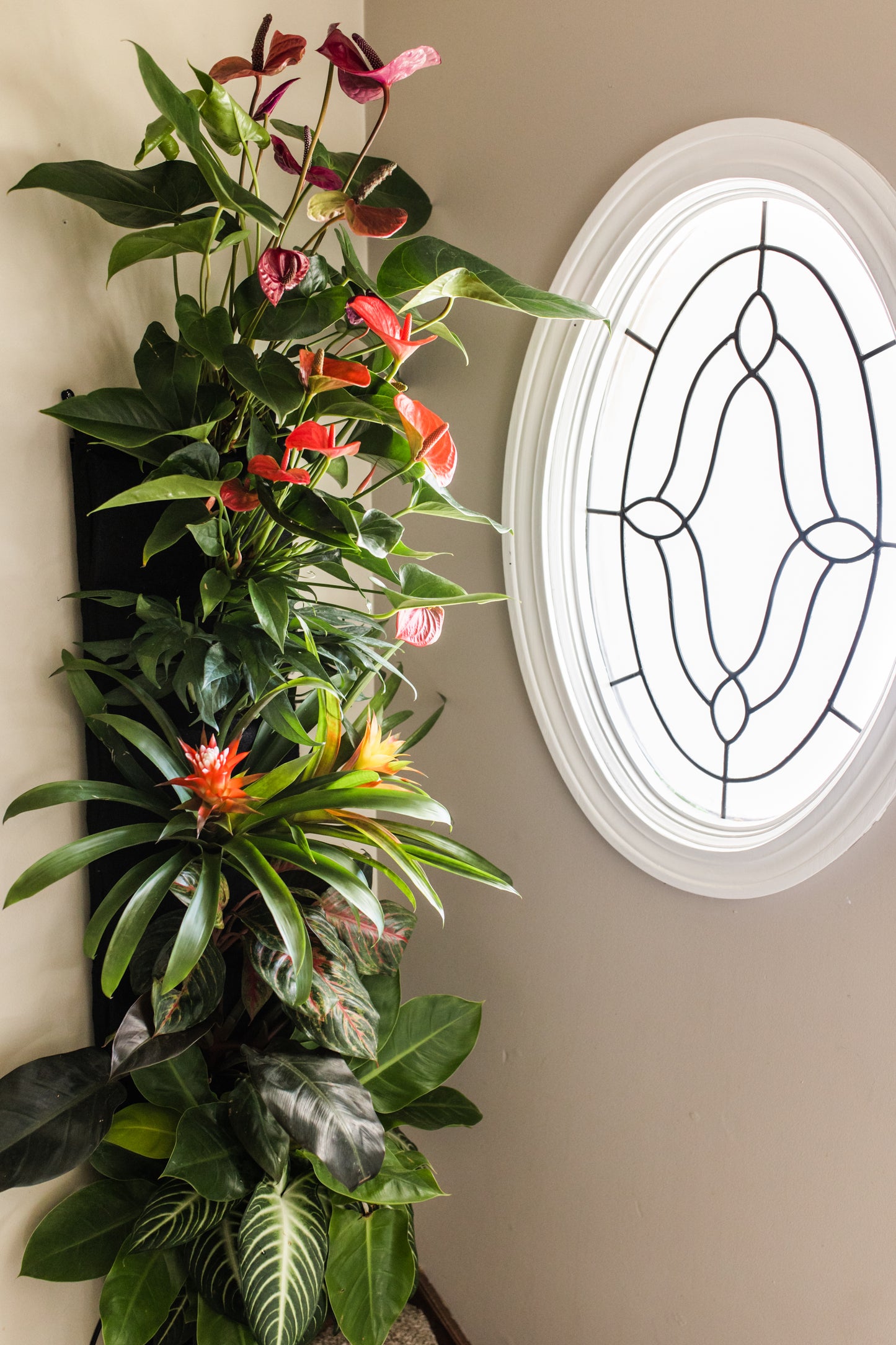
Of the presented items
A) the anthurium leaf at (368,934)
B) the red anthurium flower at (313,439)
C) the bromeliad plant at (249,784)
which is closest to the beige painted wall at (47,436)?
the bromeliad plant at (249,784)

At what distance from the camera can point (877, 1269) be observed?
1.14m

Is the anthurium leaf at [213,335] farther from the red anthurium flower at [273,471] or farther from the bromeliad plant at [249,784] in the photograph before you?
the red anthurium flower at [273,471]

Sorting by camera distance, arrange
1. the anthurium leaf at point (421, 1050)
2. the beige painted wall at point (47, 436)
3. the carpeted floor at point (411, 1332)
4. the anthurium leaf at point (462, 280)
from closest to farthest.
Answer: the anthurium leaf at point (462, 280)
the beige painted wall at point (47, 436)
the anthurium leaf at point (421, 1050)
the carpeted floor at point (411, 1332)

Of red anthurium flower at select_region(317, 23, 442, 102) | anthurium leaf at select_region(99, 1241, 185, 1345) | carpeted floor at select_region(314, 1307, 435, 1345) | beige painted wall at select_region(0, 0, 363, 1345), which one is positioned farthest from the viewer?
carpeted floor at select_region(314, 1307, 435, 1345)

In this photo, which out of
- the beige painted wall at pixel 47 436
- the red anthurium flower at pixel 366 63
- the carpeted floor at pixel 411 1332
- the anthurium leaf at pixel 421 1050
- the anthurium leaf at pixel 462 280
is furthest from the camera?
the carpeted floor at pixel 411 1332

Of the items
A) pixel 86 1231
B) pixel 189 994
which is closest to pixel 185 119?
pixel 189 994

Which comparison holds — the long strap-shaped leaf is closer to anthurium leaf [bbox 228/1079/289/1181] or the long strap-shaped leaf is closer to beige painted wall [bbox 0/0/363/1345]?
beige painted wall [bbox 0/0/363/1345]

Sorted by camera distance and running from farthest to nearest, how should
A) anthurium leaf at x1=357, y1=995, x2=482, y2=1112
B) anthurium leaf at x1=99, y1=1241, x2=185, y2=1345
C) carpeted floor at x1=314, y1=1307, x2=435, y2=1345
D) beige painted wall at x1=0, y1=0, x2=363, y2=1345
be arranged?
carpeted floor at x1=314, y1=1307, x2=435, y2=1345, anthurium leaf at x1=357, y1=995, x2=482, y2=1112, beige painted wall at x1=0, y1=0, x2=363, y2=1345, anthurium leaf at x1=99, y1=1241, x2=185, y2=1345

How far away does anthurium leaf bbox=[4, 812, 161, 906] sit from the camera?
109cm

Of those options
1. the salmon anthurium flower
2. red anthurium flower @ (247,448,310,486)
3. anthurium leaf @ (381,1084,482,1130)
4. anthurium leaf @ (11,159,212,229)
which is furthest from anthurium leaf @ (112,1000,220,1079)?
anthurium leaf @ (11,159,212,229)

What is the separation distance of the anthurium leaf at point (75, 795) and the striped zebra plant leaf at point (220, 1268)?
0.61 meters

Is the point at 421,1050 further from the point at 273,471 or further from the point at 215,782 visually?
the point at 273,471

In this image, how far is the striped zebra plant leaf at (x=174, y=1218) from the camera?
3.77ft

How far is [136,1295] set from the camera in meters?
1.15
